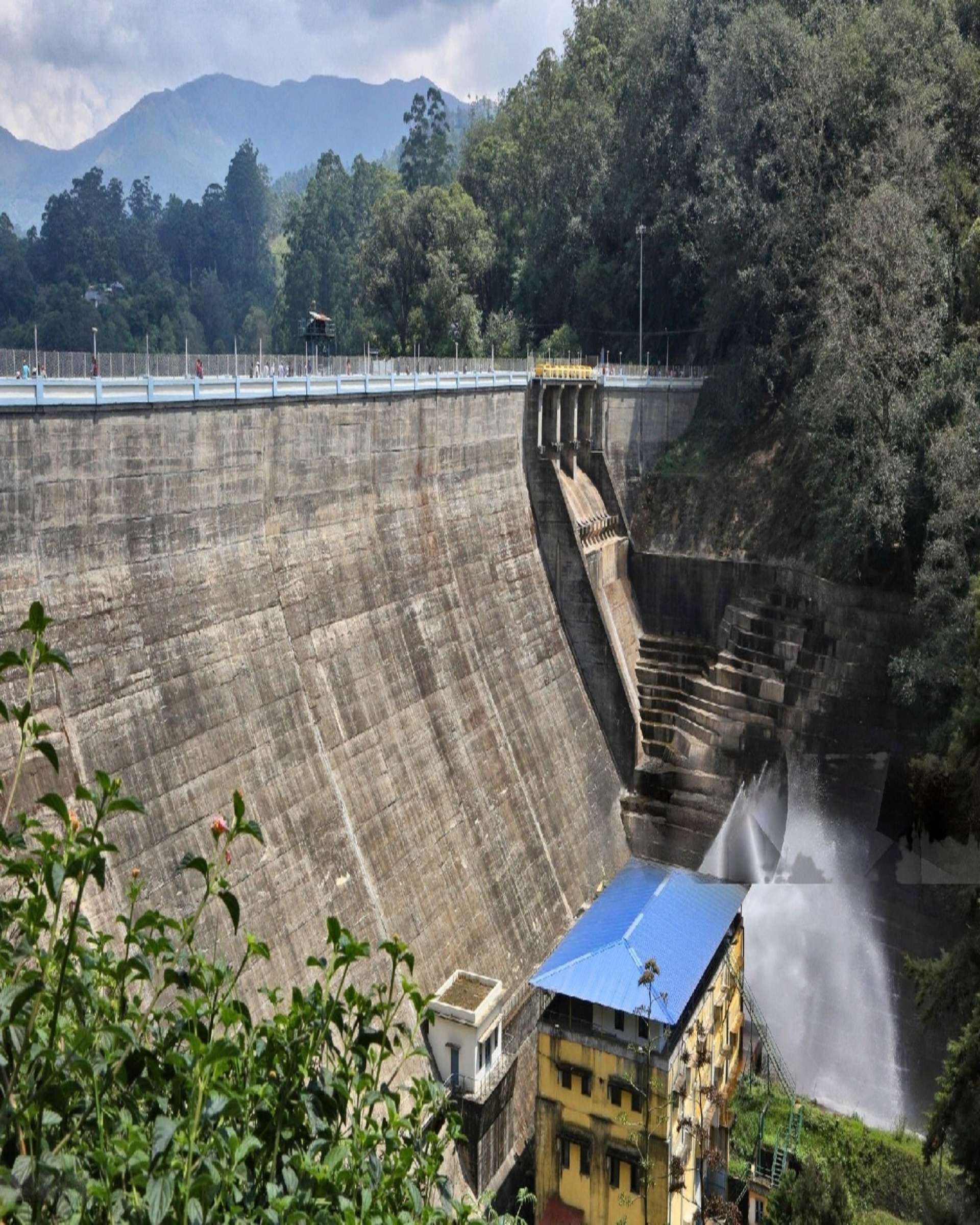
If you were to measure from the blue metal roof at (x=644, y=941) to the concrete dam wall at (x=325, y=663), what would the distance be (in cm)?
214

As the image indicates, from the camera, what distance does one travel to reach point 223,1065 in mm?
4672

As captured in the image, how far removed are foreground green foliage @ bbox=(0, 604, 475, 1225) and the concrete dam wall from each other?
8481 millimetres

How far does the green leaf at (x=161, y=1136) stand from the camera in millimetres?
Result: 4543

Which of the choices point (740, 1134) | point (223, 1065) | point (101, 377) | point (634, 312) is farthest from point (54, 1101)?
point (634, 312)

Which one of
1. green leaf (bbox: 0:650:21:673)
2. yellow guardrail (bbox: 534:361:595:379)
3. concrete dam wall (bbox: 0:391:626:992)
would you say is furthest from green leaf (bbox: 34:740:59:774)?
yellow guardrail (bbox: 534:361:595:379)

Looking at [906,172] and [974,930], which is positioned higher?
[906,172]

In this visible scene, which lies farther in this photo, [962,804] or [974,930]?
[962,804]

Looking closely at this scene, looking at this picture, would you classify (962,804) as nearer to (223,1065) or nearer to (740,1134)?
(740,1134)

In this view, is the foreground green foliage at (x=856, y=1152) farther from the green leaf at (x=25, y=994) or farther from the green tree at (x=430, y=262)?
the green tree at (x=430, y=262)

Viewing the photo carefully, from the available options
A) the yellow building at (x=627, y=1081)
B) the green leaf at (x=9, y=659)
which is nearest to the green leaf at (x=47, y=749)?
the green leaf at (x=9, y=659)

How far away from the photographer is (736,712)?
2669 cm

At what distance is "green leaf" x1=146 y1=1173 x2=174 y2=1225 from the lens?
14.0ft

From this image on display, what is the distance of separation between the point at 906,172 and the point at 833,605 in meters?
10.9

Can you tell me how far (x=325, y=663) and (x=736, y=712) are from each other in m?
11.7
